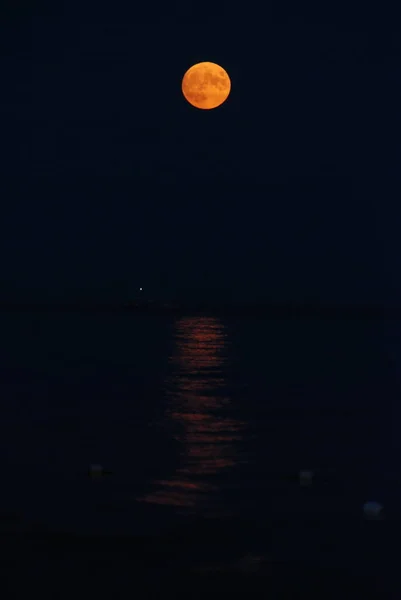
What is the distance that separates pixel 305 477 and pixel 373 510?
2.40 metres

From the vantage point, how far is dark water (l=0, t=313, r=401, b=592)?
13539 mm

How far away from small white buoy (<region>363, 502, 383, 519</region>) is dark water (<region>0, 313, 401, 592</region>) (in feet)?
0.43

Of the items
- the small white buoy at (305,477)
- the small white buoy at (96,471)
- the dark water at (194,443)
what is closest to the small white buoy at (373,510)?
the dark water at (194,443)

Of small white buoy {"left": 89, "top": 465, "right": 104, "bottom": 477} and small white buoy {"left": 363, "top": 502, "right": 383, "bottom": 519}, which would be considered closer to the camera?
small white buoy {"left": 363, "top": 502, "right": 383, "bottom": 519}

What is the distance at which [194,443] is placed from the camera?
19219mm

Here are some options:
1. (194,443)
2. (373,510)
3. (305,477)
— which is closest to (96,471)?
(305,477)

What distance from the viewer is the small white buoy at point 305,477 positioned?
1533 centimetres

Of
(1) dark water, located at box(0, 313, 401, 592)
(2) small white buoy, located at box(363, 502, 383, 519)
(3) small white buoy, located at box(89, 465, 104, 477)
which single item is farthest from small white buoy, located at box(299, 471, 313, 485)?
(3) small white buoy, located at box(89, 465, 104, 477)

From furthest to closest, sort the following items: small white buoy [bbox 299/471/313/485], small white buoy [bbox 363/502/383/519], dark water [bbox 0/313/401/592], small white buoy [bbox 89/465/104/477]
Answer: small white buoy [bbox 89/465/104/477]
small white buoy [bbox 299/471/313/485]
dark water [bbox 0/313/401/592]
small white buoy [bbox 363/502/383/519]

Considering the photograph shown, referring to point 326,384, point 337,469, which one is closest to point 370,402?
point 326,384

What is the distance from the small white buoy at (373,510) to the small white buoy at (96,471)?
445cm

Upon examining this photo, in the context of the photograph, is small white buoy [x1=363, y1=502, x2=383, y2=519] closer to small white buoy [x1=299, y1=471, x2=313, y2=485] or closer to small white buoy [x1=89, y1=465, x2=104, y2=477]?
small white buoy [x1=299, y1=471, x2=313, y2=485]

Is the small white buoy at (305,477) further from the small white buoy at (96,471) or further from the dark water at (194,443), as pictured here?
the small white buoy at (96,471)

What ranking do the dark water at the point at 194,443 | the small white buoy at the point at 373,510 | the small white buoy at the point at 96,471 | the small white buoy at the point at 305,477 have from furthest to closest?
the small white buoy at the point at 96,471
the small white buoy at the point at 305,477
the dark water at the point at 194,443
the small white buoy at the point at 373,510
